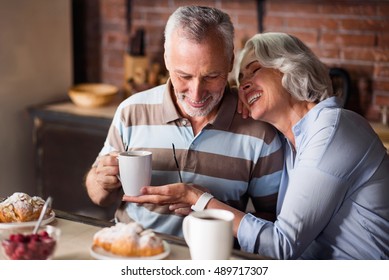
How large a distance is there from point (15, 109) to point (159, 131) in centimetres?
150

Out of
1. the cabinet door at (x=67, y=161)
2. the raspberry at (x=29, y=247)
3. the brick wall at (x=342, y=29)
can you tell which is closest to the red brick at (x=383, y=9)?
the brick wall at (x=342, y=29)

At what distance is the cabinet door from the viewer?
3.20 metres

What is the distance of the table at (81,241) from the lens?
1349 millimetres

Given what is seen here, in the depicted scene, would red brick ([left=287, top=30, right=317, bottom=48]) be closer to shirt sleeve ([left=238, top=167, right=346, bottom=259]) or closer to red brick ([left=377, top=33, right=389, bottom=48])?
red brick ([left=377, top=33, right=389, bottom=48])

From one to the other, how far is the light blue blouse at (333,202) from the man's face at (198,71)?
1.00 ft

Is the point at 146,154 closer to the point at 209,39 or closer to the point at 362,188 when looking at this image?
the point at 209,39

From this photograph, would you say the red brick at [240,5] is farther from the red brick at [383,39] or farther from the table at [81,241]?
the table at [81,241]

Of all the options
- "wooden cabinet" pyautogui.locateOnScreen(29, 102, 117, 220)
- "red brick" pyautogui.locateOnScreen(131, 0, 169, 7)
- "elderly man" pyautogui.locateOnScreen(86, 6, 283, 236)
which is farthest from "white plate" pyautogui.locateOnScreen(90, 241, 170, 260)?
"red brick" pyautogui.locateOnScreen(131, 0, 169, 7)

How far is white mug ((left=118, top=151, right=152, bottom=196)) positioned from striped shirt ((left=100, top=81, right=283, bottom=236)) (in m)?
0.32

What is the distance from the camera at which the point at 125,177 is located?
5.23 ft

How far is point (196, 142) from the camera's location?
1936 mm

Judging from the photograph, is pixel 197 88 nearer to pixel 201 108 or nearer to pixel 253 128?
pixel 201 108

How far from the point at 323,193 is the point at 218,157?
1.50 ft
